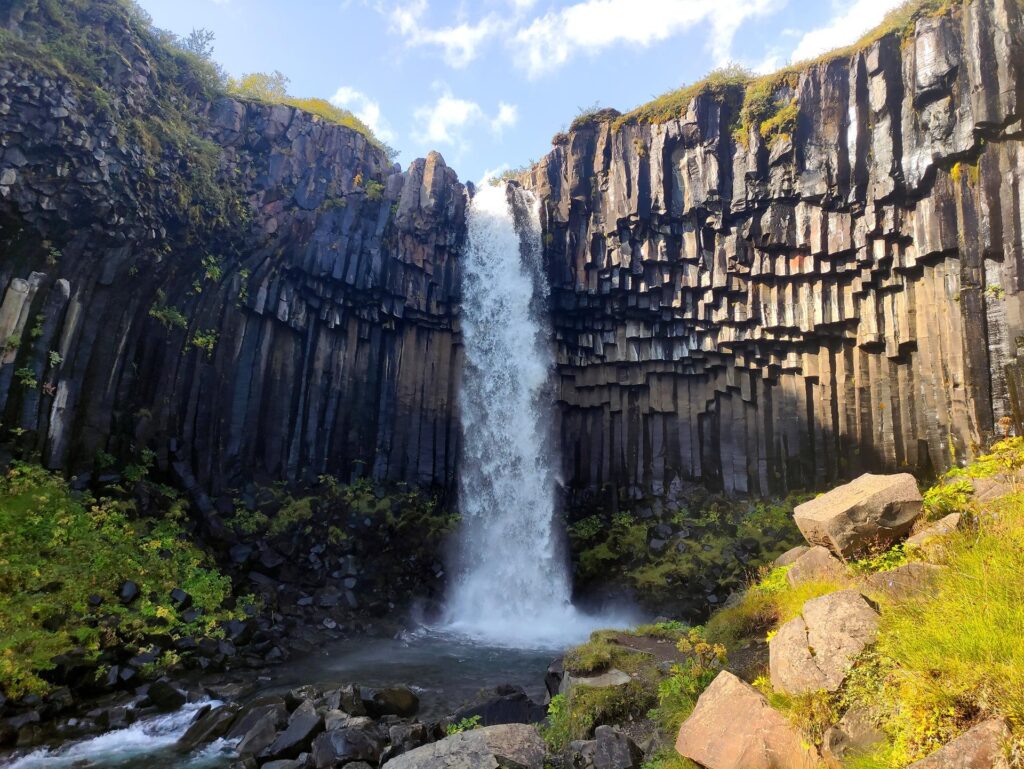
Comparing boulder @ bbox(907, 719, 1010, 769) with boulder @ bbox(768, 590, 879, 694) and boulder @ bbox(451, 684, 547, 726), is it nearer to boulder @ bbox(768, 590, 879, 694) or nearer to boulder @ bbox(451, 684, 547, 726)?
boulder @ bbox(768, 590, 879, 694)

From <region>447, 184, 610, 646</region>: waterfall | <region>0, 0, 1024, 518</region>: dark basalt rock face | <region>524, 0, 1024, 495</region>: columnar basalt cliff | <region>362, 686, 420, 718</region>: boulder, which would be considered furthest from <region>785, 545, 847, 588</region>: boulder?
<region>447, 184, 610, 646</region>: waterfall

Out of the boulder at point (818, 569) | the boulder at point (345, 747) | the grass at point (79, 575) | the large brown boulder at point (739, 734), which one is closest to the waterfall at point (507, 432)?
the grass at point (79, 575)

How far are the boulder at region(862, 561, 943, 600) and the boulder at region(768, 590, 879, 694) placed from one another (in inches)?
11.9

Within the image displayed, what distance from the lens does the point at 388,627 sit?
1586 cm

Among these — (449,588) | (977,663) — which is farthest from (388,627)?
(977,663)

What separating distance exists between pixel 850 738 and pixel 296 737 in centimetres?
634

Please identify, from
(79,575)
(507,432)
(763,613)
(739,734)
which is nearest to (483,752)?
(739,734)

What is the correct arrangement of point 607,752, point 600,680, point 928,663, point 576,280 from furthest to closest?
point 576,280 < point 600,680 < point 607,752 < point 928,663

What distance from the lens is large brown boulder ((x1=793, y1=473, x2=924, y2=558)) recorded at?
6465mm

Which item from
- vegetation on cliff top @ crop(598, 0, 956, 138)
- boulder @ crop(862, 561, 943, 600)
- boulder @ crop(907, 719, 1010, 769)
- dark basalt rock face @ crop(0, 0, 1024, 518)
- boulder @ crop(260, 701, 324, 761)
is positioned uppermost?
vegetation on cliff top @ crop(598, 0, 956, 138)

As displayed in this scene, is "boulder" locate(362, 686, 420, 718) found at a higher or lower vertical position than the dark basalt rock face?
lower

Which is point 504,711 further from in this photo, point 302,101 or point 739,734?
point 302,101

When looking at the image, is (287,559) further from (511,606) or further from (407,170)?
(407,170)

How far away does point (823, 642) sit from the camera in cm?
482
